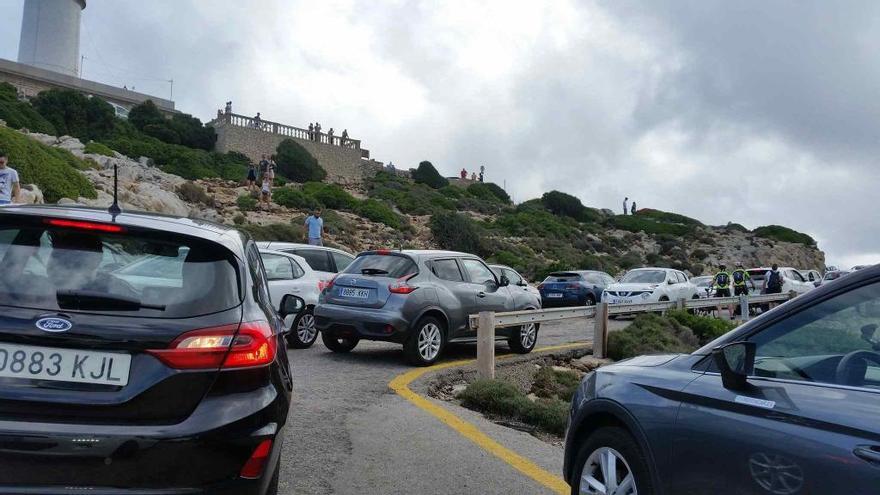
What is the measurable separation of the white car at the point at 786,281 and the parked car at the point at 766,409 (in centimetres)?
2518

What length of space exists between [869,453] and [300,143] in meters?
72.0

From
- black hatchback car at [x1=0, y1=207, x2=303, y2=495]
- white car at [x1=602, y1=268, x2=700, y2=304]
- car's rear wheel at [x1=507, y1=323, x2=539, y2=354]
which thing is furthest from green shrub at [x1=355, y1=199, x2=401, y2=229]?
black hatchback car at [x1=0, y1=207, x2=303, y2=495]

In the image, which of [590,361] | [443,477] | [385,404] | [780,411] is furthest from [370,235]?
[780,411]

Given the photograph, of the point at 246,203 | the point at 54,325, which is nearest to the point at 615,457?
the point at 54,325

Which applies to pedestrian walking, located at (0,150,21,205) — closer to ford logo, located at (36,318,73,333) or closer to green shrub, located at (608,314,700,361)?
ford logo, located at (36,318,73,333)

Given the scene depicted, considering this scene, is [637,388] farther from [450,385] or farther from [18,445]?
[450,385]

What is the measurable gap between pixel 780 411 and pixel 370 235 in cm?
3771

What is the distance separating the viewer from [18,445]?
293 centimetres

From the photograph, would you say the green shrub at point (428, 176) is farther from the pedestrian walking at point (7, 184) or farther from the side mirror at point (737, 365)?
the side mirror at point (737, 365)

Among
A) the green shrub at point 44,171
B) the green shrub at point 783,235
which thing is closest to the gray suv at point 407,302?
the green shrub at point 44,171

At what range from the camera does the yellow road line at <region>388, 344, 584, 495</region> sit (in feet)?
18.0

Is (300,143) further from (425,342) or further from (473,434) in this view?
(473,434)

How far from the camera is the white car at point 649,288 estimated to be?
74.3ft

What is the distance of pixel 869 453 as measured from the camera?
8.54 ft
